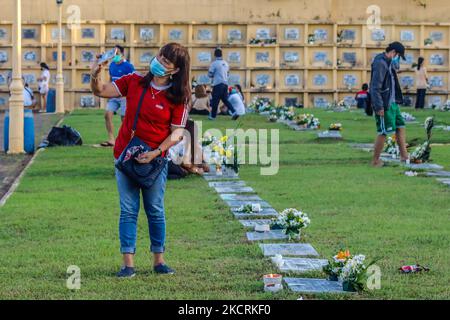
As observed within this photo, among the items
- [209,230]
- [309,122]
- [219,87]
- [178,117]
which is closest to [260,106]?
[219,87]

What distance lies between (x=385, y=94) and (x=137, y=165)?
29.1 feet

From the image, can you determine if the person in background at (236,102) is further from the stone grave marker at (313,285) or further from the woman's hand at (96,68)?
the stone grave marker at (313,285)

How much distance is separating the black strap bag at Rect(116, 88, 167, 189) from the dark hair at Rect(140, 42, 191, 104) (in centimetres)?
17

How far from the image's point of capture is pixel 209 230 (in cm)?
1071

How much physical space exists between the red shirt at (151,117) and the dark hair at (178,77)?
5 cm

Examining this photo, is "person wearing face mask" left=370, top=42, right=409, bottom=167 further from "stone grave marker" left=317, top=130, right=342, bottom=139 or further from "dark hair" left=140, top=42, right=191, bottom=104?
"dark hair" left=140, top=42, right=191, bottom=104

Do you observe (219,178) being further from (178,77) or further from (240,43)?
(240,43)

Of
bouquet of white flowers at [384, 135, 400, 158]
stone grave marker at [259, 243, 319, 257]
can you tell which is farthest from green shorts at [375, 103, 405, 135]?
stone grave marker at [259, 243, 319, 257]

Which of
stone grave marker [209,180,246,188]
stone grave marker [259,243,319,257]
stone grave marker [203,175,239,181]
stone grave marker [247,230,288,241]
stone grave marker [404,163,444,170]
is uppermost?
stone grave marker [404,163,444,170]

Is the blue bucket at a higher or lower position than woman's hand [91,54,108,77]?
lower

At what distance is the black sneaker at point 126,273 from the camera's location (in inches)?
329

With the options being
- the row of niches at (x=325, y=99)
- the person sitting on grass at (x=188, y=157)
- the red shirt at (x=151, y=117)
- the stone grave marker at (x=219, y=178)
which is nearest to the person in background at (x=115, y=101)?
the person sitting on grass at (x=188, y=157)

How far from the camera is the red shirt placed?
854 centimetres

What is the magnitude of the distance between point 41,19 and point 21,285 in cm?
3140
